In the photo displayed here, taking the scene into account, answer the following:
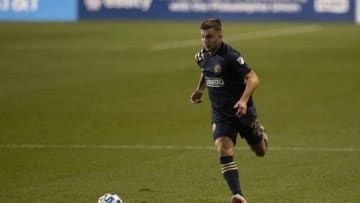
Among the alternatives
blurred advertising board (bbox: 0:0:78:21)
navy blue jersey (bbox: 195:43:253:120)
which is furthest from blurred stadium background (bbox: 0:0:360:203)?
blurred advertising board (bbox: 0:0:78:21)

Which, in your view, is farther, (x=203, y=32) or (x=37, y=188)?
(x=37, y=188)

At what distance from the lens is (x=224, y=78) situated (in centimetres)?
1009

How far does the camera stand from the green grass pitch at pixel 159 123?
1132 cm

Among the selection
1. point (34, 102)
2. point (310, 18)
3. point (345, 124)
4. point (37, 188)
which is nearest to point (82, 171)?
point (37, 188)

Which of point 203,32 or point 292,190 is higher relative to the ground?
point 203,32

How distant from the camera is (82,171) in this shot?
482 inches

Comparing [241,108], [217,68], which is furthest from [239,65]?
[241,108]

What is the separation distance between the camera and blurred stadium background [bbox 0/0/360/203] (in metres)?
11.4

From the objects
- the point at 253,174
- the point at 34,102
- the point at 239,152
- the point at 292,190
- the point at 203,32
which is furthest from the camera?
the point at 34,102

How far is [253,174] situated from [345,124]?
443 centimetres

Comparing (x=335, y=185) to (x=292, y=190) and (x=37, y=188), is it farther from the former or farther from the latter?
(x=37, y=188)

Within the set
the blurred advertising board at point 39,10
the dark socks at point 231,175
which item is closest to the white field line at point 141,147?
the dark socks at point 231,175

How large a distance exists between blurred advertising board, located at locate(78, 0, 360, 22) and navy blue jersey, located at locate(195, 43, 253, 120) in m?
29.0

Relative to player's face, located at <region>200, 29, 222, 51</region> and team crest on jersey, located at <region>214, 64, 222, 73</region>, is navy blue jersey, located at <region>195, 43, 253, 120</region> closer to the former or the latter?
team crest on jersey, located at <region>214, 64, 222, 73</region>
